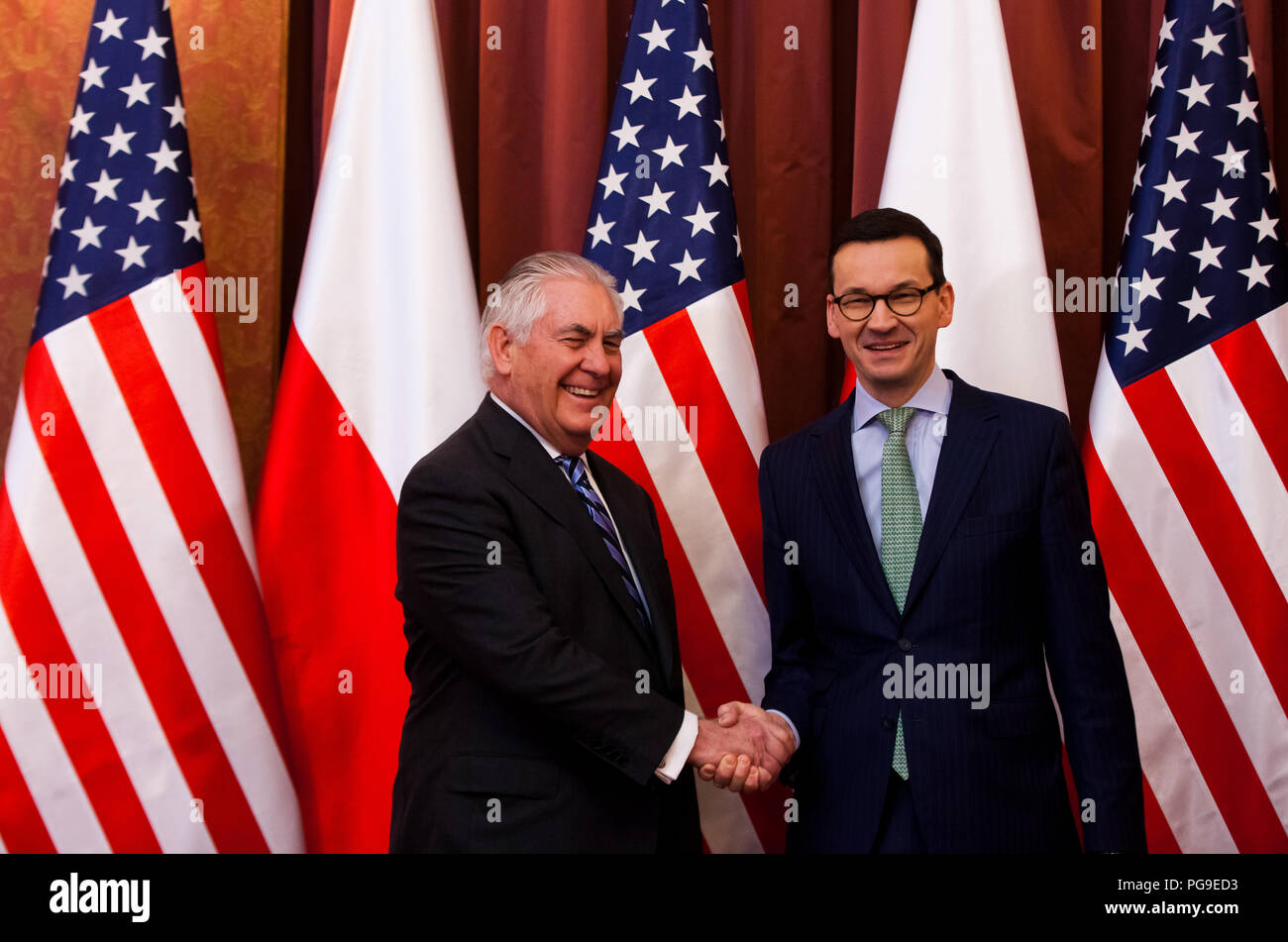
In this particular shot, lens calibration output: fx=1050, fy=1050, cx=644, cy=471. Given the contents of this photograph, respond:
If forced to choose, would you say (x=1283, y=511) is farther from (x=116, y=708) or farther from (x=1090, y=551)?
(x=116, y=708)

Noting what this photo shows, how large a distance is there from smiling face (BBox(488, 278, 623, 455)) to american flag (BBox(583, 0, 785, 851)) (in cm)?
48

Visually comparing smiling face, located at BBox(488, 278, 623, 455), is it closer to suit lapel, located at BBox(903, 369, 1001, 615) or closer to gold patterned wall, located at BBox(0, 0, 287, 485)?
suit lapel, located at BBox(903, 369, 1001, 615)

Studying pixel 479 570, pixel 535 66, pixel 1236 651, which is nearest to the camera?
pixel 479 570

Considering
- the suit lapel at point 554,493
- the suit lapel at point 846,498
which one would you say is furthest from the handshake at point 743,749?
the suit lapel at point 846,498

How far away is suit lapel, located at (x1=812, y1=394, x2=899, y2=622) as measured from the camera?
A: 7.42 feet

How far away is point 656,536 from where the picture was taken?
8.53ft

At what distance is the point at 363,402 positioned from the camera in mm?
2922

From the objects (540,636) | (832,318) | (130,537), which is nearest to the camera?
(540,636)

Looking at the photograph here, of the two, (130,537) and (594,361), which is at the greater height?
(594,361)

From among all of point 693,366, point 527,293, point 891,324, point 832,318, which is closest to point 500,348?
point 527,293

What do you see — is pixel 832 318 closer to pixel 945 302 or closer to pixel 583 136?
pixel 945 302

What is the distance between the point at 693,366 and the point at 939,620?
41.2 inches
